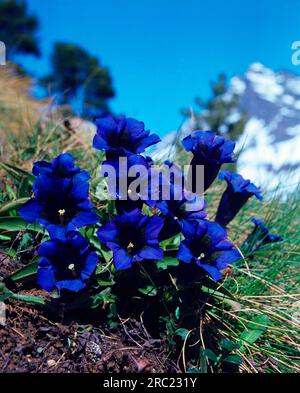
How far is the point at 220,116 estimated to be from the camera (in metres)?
16.0

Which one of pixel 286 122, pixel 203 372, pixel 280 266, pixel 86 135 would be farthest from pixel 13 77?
pixel 286 122

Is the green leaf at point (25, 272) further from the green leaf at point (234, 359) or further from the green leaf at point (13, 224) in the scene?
the green leaf at point (234, 359)

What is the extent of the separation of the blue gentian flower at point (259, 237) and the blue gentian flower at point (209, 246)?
581 mm

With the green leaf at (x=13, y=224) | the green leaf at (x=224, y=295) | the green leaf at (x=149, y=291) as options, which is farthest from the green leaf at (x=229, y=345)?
the green leaf at (x=13, y=224)

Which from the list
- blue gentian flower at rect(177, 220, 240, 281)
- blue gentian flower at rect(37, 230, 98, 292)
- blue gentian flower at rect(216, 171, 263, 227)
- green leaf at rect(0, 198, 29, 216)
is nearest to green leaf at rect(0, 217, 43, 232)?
green leaf at rect(0, 198, 29, 216)

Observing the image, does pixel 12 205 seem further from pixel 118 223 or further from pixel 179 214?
pixel 179 214

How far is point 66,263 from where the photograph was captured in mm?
1552

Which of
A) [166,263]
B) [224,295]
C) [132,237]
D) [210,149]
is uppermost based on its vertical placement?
[210,149]

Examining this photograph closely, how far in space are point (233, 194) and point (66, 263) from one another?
0.74 m

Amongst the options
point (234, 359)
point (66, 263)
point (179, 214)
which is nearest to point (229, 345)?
point (234, 359)

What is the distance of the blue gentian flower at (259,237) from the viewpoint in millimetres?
2135

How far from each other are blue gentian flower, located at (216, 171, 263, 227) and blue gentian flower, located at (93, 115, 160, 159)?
388 millimetres

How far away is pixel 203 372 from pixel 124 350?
0.84 feet

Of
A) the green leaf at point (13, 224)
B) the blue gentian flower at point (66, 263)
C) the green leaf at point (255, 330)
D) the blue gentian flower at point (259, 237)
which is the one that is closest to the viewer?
the blue gentian flower at point (66, 263)
